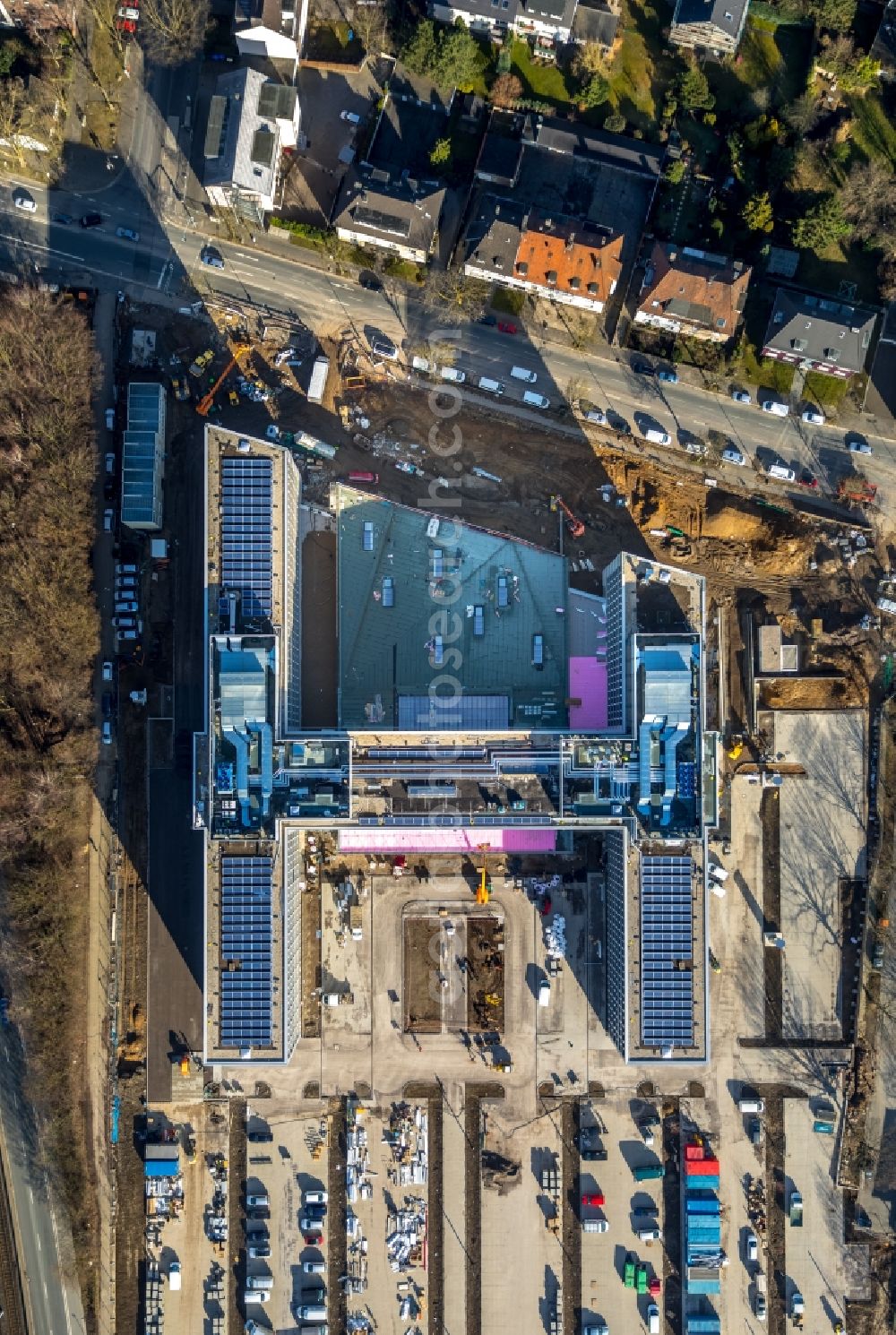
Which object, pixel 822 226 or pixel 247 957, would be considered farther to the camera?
pixel 822 226

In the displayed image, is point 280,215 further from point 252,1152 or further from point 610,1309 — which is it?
point 610,1309

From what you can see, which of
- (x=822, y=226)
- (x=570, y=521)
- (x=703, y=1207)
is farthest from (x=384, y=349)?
(x=703, y=1207)

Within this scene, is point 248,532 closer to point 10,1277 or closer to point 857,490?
point 857,490

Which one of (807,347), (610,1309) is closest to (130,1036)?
(610,1309)

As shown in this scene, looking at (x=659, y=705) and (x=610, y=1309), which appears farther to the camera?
(x=610, y=1309)

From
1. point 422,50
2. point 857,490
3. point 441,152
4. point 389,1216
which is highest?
point 422,50

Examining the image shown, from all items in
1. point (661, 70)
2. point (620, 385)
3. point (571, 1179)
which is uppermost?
point (661, 70)

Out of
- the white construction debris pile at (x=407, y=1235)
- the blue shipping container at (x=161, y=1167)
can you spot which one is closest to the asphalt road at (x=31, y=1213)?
the blue shipping container at (x=161, y=1167)
